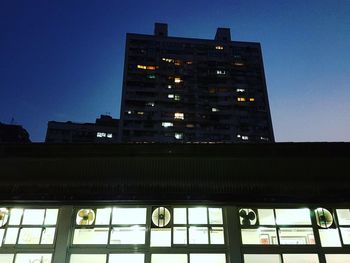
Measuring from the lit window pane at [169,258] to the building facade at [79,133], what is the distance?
2606 inches

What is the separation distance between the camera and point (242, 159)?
8242 mm

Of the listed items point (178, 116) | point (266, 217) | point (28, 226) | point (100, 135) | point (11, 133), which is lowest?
point (28, 226)

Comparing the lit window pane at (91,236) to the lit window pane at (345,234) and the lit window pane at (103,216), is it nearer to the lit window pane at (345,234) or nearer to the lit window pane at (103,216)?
the lit window pane at (103,216)

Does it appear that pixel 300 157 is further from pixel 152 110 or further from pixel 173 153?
pixel 152 110

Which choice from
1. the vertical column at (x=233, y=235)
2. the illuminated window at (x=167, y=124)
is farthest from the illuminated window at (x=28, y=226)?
the illuminated window at (x=167, y=124)

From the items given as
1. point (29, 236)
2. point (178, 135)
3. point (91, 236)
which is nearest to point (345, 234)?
point (91, 236)

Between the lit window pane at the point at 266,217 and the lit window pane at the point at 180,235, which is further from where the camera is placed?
the lit window pane at the point at 266,217

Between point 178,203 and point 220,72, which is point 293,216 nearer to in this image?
point 178,203

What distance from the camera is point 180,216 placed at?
8547 millimetres

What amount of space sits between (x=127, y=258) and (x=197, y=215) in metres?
2.33

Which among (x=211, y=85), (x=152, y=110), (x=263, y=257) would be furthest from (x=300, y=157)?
(x=211, y=85)

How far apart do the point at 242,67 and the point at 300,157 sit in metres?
73.0

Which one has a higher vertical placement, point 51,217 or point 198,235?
point 51,217

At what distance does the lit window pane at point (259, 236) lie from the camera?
8211 millimetres
